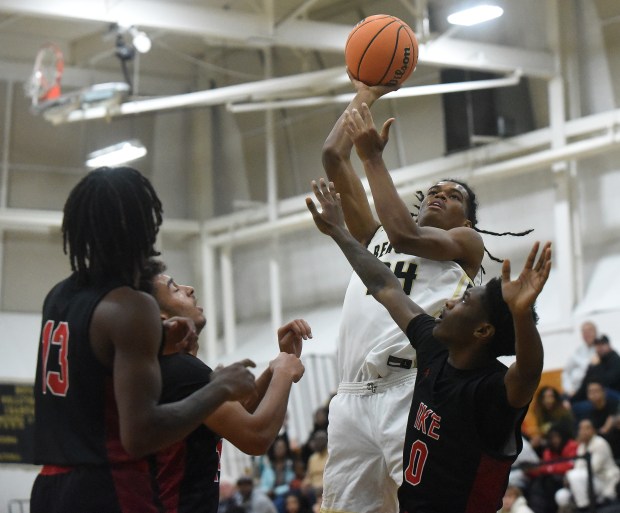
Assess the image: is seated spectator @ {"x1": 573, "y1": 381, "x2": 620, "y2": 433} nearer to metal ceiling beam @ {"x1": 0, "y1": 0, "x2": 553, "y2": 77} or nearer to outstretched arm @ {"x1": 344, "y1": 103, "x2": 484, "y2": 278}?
Answer: metal ceiling beam @ {"x1": 0, "y1": 0, "x2": 553, "y2": 77}

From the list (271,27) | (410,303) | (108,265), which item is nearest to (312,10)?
(271,27)

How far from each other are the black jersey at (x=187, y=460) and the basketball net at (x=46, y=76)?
1337cm

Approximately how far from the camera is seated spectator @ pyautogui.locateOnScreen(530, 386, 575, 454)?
39.2 feet

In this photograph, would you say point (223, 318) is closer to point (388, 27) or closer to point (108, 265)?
point (388, 27)

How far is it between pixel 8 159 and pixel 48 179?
2.59 feet

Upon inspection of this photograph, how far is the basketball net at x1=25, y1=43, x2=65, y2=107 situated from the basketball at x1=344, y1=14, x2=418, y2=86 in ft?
37.7

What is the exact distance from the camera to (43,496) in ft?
11.3

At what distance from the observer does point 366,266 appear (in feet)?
15.6

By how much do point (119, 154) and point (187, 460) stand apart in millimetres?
15083

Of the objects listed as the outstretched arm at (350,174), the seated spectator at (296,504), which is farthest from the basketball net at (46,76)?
the outstretched arm at (350,174)

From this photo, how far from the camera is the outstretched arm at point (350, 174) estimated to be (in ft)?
18.1

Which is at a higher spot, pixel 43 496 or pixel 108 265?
pixel 108 265

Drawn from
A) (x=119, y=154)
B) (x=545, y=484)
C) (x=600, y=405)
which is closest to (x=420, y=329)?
(x=545, y=484)

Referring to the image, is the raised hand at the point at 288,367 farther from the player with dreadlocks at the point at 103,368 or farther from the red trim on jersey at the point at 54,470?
the red trim on jersey at the point at 54,470
